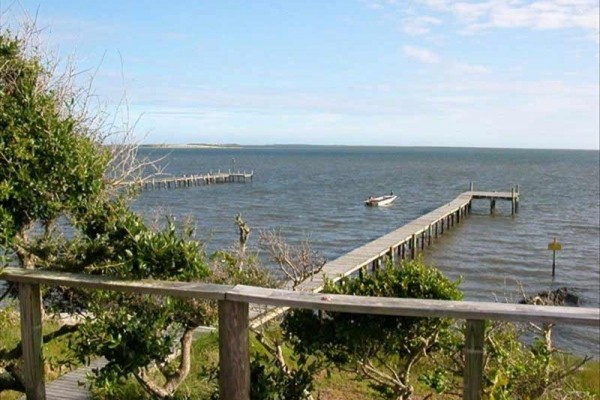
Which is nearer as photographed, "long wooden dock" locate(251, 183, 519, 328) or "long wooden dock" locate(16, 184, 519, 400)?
"long wooden dock" locate(16, 184, 519, 400)

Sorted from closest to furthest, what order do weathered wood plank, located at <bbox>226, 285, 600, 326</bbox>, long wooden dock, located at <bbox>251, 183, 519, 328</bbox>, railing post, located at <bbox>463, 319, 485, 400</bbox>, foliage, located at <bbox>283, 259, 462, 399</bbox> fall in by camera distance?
weathered wood plank, located at <bbox>226, 285, 600, 326</bbox>
railing post, located at <bbox>463, 319, 485, 400</bbox>
foliage, located at <bbox>283, 259, 462, 399</bbox>
long wooden dock, located at <bbox>251, 183, 519, 328</bbox>

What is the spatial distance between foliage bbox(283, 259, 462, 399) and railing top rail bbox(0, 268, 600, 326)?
→ 53cm

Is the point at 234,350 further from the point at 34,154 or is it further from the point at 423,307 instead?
the point at 34,154

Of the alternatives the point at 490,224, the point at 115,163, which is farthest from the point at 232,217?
the point at 115,163

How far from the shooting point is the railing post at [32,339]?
3.51m

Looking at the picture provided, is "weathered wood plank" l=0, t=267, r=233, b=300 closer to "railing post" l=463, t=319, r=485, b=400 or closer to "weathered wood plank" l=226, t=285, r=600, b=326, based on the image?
"weathered wood plank" l=226, t=285, r=600, b=326

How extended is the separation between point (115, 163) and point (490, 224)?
122 feet

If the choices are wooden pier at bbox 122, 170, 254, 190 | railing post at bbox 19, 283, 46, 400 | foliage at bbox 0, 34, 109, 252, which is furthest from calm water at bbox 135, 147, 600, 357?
railing post at bbox 19, 283, 46, 400

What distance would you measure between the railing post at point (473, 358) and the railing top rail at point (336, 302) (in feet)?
0.41

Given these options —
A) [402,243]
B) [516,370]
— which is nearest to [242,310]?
[516,370]

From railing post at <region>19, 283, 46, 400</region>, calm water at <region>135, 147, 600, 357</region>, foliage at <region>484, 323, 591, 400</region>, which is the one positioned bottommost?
calm water at <region>135, 147, 600, 357</region>

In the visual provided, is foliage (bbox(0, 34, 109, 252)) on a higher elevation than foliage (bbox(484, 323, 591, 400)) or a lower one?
higher

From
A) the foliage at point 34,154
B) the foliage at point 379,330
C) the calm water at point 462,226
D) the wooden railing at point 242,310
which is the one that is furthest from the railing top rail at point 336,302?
the calm water at point 462,226

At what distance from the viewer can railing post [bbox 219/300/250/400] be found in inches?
120
